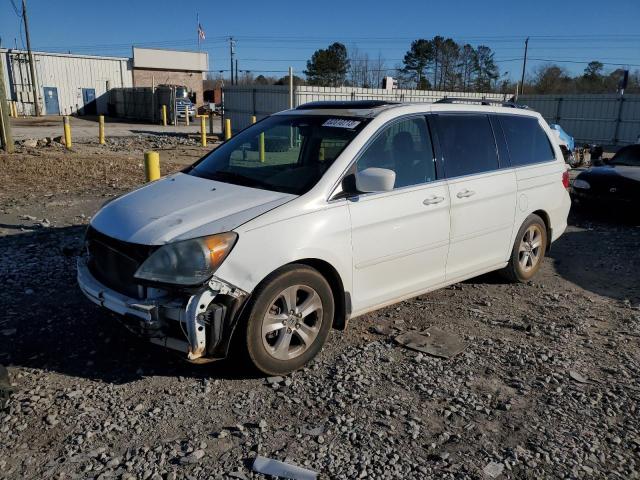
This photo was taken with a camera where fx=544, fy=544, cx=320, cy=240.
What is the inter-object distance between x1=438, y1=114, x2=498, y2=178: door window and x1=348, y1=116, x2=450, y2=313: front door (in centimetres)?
22

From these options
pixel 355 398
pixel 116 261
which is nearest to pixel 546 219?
pixel 355 398

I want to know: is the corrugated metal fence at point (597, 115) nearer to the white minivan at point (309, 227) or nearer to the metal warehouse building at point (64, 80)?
the white minivan at point (309, 227)

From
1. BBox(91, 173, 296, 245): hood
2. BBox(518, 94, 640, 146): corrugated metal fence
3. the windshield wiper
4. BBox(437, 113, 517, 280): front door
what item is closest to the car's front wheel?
BBox(91, 173, 296, 245): hood

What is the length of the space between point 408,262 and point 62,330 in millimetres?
2769

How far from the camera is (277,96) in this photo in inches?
921

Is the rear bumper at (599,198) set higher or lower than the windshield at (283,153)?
lower

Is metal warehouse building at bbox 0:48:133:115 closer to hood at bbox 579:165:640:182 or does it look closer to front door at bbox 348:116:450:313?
hood at bbox 579:165:640:182

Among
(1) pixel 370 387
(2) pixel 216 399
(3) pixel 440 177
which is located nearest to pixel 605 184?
(3) pixel 440 177

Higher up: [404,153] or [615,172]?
[404,153]

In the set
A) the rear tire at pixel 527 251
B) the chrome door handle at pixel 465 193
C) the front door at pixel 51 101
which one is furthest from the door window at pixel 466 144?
the front door at pixel 51 101

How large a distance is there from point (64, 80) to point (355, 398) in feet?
173

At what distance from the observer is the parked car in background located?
8750mm

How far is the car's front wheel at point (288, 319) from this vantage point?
3.42 metres

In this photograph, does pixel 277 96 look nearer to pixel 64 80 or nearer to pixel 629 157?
pixel 629 157
